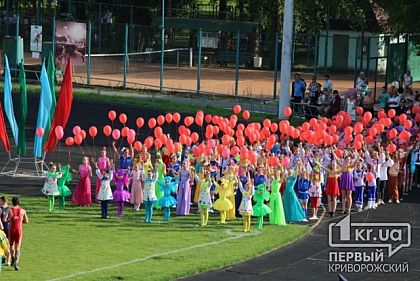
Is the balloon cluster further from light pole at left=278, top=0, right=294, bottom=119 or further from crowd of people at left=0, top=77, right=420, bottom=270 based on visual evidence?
light pole at left=278, top=0, right=294, bottom=119

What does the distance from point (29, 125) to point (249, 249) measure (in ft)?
64.1

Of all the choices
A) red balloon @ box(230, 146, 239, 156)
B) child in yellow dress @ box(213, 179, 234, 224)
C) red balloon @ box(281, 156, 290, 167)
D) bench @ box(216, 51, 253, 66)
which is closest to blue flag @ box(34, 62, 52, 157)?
red balloon @ box(230, 146, 239, 156)

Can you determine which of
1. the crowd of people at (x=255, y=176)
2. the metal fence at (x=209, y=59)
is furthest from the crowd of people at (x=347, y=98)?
the crowd of people at (x=255, y=176)

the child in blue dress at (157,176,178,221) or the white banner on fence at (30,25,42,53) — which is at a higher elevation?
the white banner on fence at (30,25,42,53)

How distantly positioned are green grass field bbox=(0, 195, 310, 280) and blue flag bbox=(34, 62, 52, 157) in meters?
2.72

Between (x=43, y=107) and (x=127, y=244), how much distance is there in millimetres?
8708

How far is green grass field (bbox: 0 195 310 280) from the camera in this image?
25922mm

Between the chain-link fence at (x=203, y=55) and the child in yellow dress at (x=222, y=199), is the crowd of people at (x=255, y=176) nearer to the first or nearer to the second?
the child in yellow dress at (x=222, y=199)

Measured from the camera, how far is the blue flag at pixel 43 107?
36247 millimetres

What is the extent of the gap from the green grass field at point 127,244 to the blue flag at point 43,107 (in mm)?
2716

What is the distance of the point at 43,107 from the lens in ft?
119

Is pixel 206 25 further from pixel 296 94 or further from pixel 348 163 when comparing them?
pixel 348 163

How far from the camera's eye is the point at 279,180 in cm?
3169

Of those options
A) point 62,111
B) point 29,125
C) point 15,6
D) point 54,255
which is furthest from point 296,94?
point 15,6
